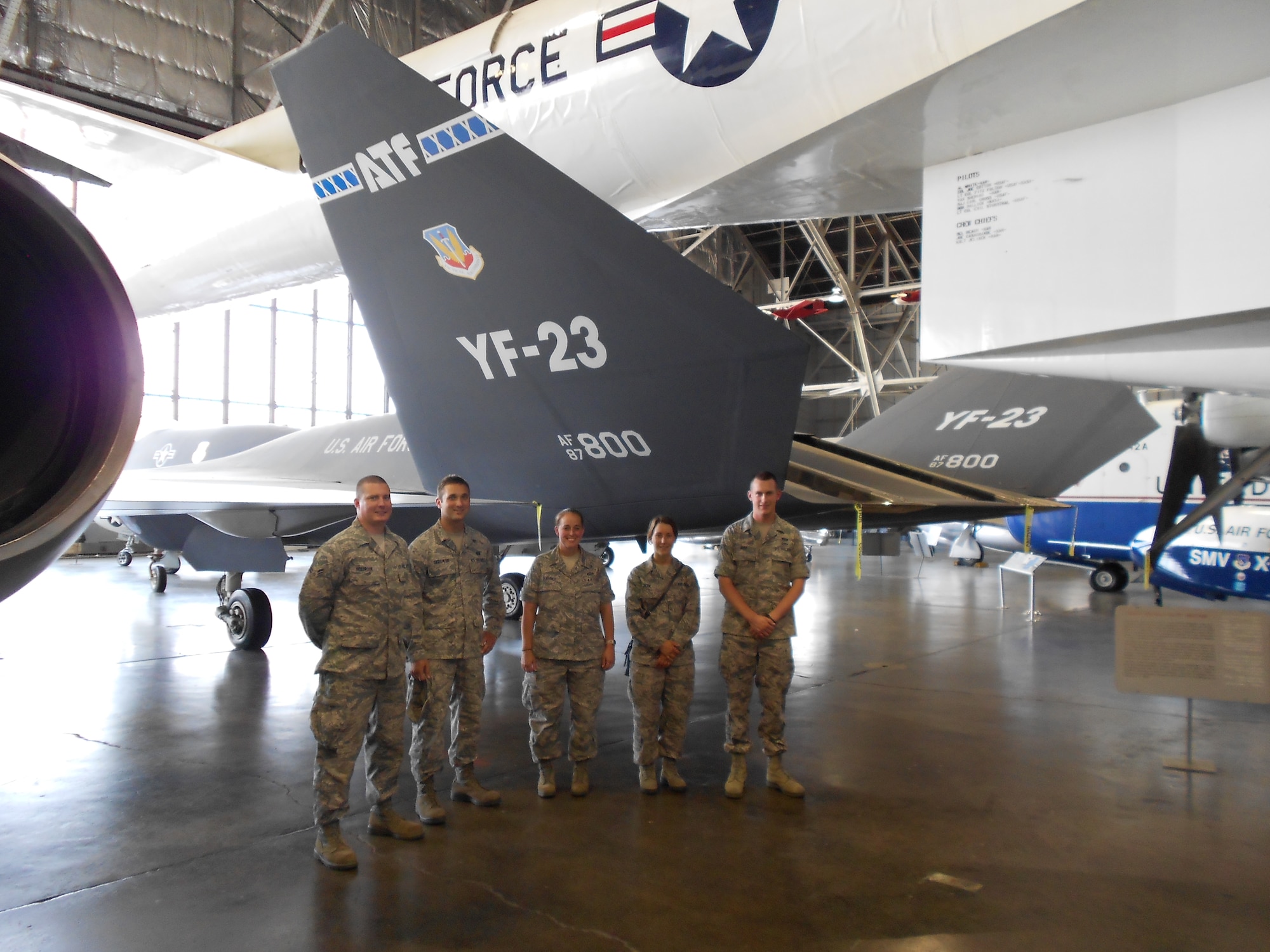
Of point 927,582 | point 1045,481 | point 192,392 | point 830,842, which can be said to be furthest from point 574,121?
point 192,392

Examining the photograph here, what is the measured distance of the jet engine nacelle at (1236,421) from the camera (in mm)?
6285

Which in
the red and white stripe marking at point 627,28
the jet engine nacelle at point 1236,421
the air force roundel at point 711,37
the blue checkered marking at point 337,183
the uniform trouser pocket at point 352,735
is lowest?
the uniform trouser pocket at point 352,735

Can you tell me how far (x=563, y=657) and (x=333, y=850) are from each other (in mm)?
1259

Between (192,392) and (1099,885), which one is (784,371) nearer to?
(1099,885)

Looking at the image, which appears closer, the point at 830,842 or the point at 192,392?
the point at 830,842

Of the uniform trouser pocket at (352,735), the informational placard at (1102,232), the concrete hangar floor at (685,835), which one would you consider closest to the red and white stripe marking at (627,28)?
the informational placard at (1102,232)

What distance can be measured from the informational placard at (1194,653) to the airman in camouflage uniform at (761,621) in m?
1.60

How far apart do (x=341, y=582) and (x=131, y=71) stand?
31.2 ft

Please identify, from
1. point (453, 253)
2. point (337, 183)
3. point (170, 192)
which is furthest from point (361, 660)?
point (170, 192)

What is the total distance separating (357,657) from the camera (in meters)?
3.22

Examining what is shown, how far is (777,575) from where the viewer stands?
4051mm

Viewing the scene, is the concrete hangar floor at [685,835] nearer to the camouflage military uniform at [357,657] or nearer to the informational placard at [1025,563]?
the camouflage military uniform at [357,657]

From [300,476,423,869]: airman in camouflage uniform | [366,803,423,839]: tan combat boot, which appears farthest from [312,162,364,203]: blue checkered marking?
[366,803,423,839]: tan combat boot

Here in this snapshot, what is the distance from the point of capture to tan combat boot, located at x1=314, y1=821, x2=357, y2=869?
3.04 meters
